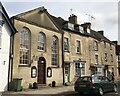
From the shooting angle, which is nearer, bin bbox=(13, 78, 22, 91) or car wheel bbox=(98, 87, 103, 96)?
car wheel bbox=(98, 87, 103, 96)

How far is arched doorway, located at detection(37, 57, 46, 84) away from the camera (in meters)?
22.5

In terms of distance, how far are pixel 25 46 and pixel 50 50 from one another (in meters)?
3.49

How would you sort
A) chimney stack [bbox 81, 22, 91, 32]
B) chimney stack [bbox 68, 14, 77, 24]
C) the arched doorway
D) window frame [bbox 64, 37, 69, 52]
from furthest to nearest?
1. chimney stack [bbox 81, 22, 91, 32]
2. chimney stack [bbox 68, 14, 77, 24]
3. window frame [bbox 64, 37, 69, 52]
4. the arched doorway

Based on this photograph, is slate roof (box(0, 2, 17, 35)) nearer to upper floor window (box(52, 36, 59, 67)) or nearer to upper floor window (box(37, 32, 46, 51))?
upper floor window (box(37, 32, 46, 51))

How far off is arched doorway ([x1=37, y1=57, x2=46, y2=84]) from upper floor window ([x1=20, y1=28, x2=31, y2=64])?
5.48 feet

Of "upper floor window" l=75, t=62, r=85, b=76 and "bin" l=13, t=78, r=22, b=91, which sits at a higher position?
"upper floor window" l=75, t=62, r=85, b=76

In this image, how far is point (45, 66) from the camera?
2305 centimetres

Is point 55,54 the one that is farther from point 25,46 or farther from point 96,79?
point 96,79

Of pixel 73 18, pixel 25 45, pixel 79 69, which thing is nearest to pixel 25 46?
pixel 25 45

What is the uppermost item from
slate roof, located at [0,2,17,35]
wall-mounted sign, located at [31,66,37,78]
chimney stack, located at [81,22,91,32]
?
chimney stack, located at [81,22,91,32]

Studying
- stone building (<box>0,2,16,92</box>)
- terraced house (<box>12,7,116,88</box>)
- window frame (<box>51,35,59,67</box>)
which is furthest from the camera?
window frame (<box>51,35,59,67</box>)

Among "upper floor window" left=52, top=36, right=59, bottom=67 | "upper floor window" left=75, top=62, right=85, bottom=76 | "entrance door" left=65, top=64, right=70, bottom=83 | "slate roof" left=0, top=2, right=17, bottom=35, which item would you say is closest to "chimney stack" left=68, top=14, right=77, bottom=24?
"upper floor window" left=75, top=62, right=85, bottom=76

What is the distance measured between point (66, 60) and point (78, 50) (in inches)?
136

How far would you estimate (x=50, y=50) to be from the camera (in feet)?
78.9
